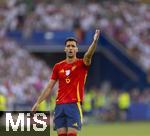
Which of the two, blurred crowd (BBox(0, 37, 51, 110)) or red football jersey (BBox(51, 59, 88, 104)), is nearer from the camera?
red football jersey (BBox(51, 59, 88, 104))

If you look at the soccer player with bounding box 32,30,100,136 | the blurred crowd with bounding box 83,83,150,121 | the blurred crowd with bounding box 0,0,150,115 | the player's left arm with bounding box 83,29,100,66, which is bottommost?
the soccer player with bounding box 32,30,100,136

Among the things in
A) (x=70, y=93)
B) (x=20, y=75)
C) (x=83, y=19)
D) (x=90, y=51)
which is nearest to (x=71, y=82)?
(x=70, y=93)

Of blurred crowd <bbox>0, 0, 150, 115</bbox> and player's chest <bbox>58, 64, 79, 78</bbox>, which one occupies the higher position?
blurred crowd <bbox>0, 0, 150, 115</bbox>

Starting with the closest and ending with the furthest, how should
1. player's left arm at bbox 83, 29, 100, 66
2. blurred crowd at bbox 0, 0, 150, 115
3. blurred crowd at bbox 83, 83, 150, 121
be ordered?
1. player's left arm at bbox 83, 29, 100, 66
2. blurred crowd at bbox 0, 0, 150, 115
3. blurred crowd at bbox 83, 83, 150, 121

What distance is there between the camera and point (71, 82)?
12.5 m

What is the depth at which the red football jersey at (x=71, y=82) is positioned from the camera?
12.5 meters

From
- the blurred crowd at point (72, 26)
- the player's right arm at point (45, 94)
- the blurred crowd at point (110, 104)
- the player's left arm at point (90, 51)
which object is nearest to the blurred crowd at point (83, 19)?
the blurred crowd at point (72, 26)

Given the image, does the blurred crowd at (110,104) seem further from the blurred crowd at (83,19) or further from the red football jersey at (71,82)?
the red football jersey at (71,82)

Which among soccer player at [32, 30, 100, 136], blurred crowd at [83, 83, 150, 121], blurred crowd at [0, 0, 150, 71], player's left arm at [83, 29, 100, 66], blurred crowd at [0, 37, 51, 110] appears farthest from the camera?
blurred crowd at [0, 0, 150, 71]

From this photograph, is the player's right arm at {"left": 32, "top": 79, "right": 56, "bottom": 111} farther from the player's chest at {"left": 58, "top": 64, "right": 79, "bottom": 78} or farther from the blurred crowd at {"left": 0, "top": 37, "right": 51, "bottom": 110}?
the blurred crowd at {"left": 0, "top": 37, "right": 51, "bottom": 110}

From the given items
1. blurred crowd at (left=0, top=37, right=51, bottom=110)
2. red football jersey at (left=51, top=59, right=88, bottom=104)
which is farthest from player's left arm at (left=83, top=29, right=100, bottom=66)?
blurred crowd at (left=0, top=37, right=51, bottom=110)

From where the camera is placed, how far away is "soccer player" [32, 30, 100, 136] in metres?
12.4

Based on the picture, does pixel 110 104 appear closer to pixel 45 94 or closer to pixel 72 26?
pixel 72 26

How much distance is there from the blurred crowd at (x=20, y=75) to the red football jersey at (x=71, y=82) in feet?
45.9
